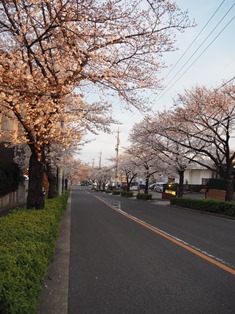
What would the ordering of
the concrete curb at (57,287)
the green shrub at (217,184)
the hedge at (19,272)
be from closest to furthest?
the hedge at (19,272) → the concrete curb at (57,287) → the green shrub at (217,184)

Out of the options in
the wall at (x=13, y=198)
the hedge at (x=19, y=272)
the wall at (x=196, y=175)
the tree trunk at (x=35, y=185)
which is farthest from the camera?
the wall at (x=196, y=175)

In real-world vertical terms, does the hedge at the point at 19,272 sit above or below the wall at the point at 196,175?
below

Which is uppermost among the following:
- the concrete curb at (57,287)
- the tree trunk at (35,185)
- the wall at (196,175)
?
the wall at (196,175)

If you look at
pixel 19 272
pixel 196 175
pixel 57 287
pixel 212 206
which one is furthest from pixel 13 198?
pixel 196 175

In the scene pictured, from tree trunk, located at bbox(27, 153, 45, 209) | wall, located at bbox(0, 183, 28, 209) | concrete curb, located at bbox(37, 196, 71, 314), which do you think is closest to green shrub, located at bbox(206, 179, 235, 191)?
wall, located at bbox(0, 183, 28, 209)

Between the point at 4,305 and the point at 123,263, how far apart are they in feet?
14.8

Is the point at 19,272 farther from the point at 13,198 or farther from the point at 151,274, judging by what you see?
the point at 13,198

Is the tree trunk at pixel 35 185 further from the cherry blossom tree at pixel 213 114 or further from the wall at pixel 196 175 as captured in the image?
the wall at pixel 196 175

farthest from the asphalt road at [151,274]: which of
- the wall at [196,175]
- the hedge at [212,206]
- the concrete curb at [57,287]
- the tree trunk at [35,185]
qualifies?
the wall at [196,175]

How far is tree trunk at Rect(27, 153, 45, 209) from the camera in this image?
12.1 meters

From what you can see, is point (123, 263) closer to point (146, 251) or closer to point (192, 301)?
point (146, 251)

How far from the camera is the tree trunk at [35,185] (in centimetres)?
1212

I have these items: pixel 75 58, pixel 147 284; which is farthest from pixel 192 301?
pixel 75 58

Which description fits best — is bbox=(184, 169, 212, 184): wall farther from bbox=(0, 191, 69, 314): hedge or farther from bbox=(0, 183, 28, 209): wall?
bbox=(0, 191, 69, 314): hedge
